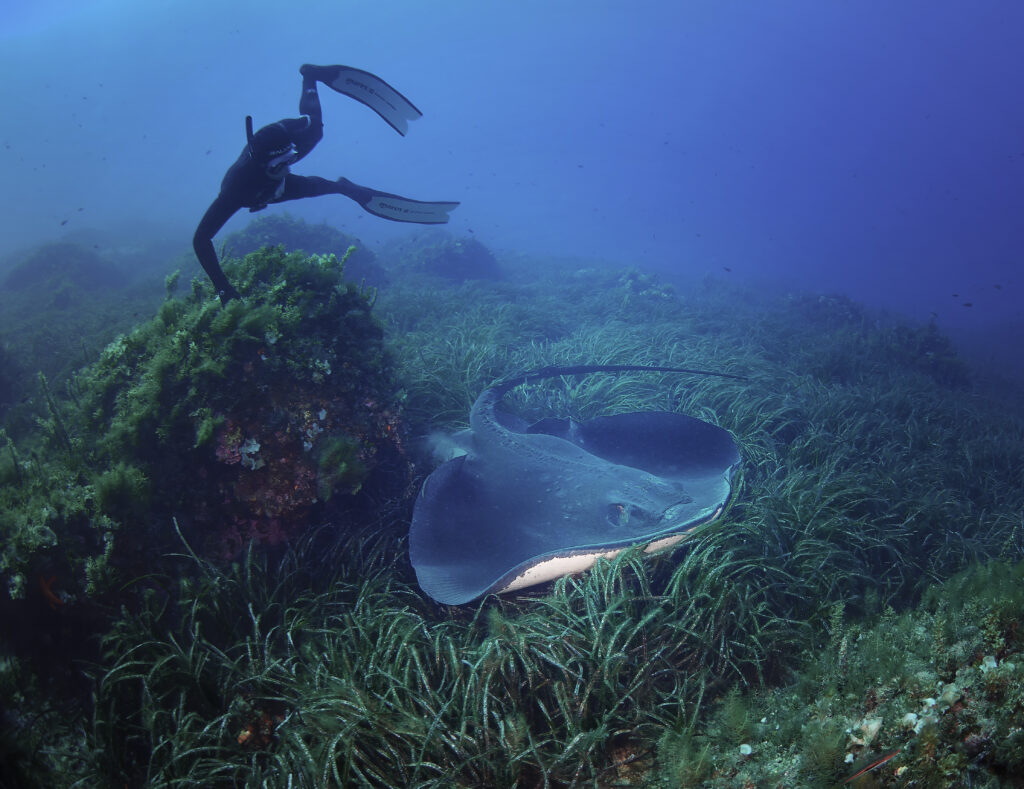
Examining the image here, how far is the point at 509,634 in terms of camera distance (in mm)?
2768

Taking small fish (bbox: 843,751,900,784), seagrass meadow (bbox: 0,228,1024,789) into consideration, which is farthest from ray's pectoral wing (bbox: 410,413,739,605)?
small fish (bbox: 843,751,900,784)

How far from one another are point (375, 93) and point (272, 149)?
220 cm

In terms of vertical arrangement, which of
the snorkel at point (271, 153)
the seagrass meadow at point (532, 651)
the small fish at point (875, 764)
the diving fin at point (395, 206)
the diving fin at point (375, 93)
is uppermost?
the diving fin at point (375, 93)

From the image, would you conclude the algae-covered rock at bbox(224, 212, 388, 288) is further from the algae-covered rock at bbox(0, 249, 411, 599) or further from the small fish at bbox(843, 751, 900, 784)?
A: the small fish at bbox(843, 751, 900, 784)

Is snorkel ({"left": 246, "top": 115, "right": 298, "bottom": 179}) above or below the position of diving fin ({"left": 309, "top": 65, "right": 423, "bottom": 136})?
below

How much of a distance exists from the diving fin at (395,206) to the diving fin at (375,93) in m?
0.86

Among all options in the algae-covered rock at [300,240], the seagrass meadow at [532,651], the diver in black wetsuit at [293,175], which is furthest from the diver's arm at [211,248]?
the algae-covered rock at [300,240]

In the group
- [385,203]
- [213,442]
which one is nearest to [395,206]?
[385,203]

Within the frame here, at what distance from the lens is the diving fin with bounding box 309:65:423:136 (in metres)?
5.46

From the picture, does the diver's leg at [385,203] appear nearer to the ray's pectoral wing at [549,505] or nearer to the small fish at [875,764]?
the ray's pectoral wing at [549,505]

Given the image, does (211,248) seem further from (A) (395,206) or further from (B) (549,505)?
Result: (B) (549,505)

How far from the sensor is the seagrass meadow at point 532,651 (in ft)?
5.81

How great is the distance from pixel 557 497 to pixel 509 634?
1196 millimetres

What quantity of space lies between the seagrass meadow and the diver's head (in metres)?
0.87
